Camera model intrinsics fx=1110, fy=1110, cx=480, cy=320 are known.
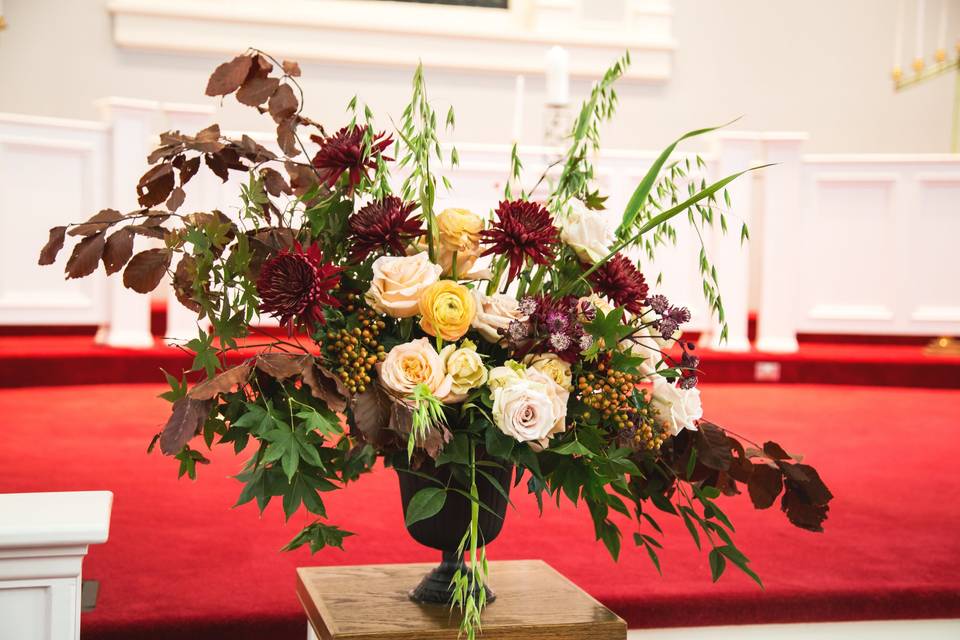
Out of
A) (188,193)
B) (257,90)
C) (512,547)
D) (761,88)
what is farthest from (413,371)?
(761,88)

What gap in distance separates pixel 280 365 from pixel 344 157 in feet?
0.77

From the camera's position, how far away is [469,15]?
659 centimetres

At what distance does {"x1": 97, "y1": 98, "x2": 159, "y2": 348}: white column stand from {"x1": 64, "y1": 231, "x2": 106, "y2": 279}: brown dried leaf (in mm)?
3411

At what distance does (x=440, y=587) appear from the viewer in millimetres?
1360

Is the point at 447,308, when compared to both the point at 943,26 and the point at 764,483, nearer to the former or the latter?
the point at 764,483

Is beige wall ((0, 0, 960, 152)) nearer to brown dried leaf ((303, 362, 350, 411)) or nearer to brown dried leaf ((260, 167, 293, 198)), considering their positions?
brown dried leaf ((260, 167, 293, 198))

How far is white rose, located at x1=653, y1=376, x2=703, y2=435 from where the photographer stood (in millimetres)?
1211

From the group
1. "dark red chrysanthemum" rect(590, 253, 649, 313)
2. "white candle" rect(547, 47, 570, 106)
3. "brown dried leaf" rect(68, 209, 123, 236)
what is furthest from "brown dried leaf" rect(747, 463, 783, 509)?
"white candle" rect(547, 47, 570, 106)

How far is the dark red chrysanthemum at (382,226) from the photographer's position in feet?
3.83

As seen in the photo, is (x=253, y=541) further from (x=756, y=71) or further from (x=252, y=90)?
(x=756, y=71)

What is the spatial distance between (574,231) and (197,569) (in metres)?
1.15

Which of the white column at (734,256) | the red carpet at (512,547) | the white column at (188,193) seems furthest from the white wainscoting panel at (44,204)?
the white column at (734,256)

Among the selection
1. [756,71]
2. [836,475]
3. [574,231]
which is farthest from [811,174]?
[574,231]

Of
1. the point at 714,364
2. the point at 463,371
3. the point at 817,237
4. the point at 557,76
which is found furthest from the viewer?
the point at 817,237
